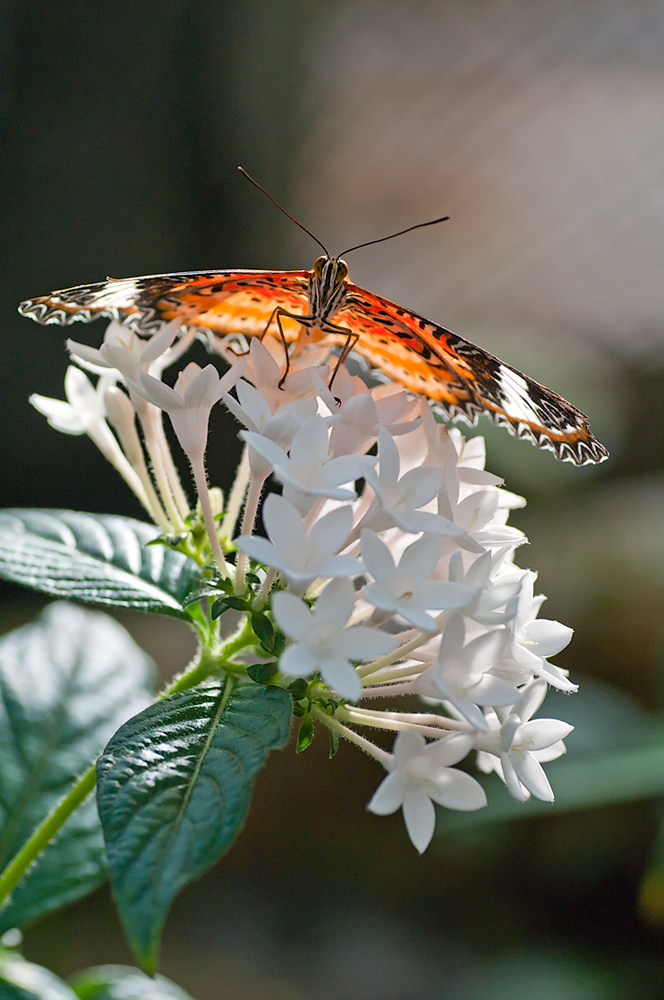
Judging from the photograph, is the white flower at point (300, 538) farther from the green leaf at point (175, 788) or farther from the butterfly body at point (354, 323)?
the butterfly body at point (354, 323)

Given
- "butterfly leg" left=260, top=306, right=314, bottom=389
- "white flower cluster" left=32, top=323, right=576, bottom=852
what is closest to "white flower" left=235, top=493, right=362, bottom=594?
"white flower cluster" left=32, top=323, right=576, bottom=852

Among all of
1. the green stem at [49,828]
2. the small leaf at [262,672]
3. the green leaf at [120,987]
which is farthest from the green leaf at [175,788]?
the green leaf at [120,987]

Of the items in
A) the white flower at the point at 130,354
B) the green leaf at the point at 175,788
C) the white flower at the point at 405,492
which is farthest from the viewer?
the white flower at the point at 130,354

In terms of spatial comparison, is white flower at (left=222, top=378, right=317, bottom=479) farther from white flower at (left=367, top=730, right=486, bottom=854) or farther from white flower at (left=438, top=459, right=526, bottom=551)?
white flower at (left=367, top=730, right=486, bottom=854)

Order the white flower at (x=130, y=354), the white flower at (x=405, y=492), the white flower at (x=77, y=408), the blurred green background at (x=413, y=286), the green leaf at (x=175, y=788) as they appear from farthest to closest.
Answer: the blurred green background at (x=413, y=286) < the white flower at (x=77, y=408) < the white flower at (x=130, y=354) < the white flower at (x=405, y=492) < the green leaf at (x=175, y=788)

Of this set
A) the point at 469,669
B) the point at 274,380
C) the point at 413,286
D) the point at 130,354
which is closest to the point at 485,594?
the point at 469,669

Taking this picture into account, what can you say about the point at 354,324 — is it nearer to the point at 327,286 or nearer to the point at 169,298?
the point at 327,286
